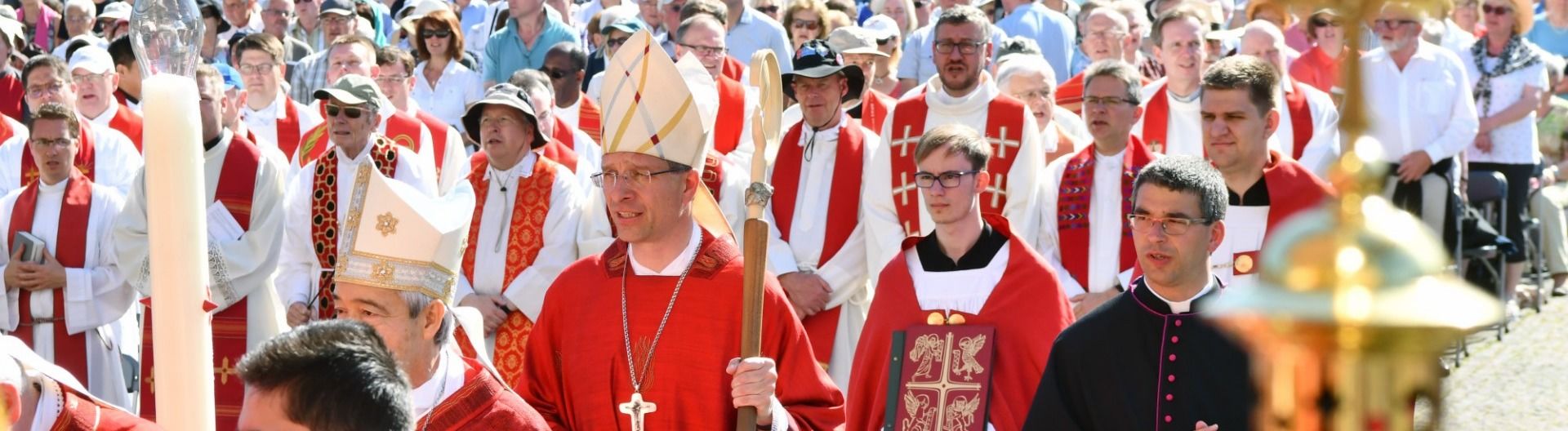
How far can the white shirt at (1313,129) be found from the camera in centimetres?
745

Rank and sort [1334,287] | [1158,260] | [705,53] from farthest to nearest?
[705,53]
[1158,260]
[1334,287]

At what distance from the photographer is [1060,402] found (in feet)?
14.0

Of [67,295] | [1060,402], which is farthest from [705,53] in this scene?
[1060,402]

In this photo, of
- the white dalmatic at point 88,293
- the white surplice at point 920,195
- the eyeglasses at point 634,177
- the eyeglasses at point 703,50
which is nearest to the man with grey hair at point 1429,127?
the white surplice at point 920,195

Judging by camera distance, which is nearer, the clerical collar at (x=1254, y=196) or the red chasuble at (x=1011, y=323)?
→ the red chasuble at (x=1011, y=323)

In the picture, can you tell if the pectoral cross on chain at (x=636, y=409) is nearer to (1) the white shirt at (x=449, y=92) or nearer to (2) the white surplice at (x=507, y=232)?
(2) the white surplice at (x=507, y=232)

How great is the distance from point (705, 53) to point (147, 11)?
691 cm

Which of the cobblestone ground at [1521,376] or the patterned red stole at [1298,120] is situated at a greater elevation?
the patterned red stole at [1298,120]

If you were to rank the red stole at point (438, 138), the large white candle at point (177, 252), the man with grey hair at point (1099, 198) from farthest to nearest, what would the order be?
1. the red stole at point (438, 138)
2. the man with grey hair at point (1099, 198)
3. the large white candle at point (177, 252)

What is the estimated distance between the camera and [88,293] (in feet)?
26.0

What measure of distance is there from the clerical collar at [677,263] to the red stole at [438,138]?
374cm

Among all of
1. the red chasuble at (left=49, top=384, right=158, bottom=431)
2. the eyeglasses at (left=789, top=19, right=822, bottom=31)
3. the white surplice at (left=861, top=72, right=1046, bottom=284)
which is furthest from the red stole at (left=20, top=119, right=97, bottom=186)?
the red chasuble at (left=49, top=384, right=158, bottom=431)

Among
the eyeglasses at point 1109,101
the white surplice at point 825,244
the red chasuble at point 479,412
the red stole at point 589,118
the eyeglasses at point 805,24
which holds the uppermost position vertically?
the eyeglasses at point 805,24

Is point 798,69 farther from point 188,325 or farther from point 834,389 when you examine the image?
point 188,325
